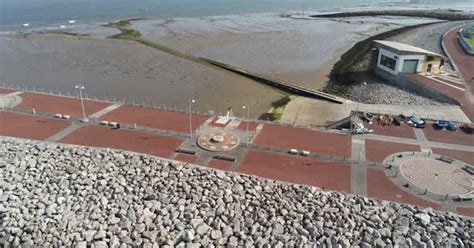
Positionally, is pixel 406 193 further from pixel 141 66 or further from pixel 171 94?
pixel 141 66

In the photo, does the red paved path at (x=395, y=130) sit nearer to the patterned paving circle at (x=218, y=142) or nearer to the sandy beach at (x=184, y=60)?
the patterned paving circle at (x=218, y=142)

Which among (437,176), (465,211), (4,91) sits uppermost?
(4,91)

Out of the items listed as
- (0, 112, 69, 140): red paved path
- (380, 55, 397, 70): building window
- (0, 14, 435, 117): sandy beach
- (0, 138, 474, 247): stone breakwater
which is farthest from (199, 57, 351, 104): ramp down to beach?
(0, 112, 69, 140): red paved path

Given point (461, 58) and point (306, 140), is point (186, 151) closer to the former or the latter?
point (306, 140)

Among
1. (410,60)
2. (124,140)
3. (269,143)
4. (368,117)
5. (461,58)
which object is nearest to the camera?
(269,143)

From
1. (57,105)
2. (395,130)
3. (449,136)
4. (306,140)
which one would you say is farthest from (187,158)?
(449,136)

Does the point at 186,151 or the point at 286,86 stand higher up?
the point at 186,151
